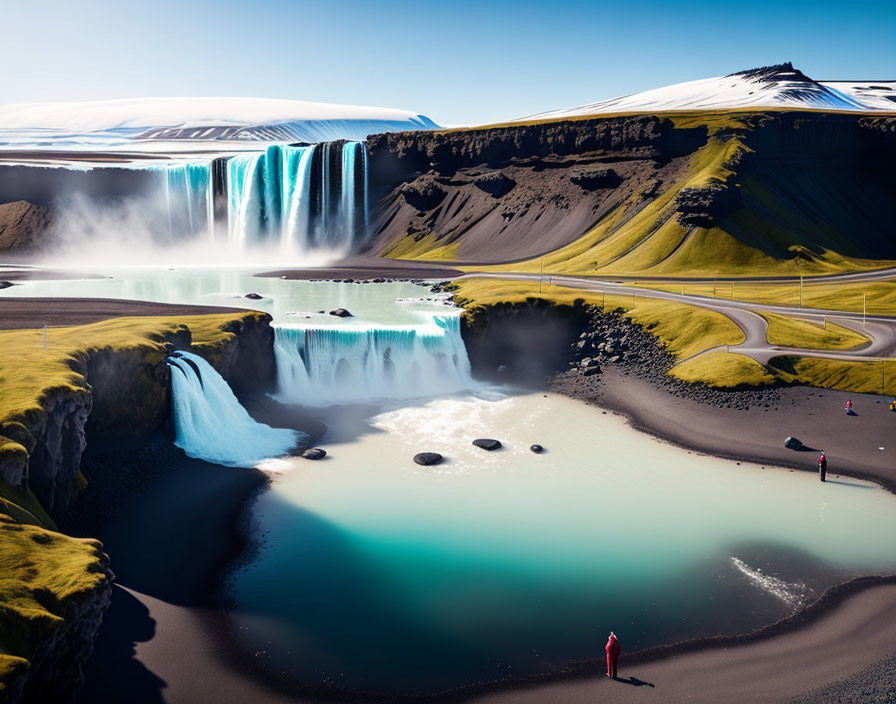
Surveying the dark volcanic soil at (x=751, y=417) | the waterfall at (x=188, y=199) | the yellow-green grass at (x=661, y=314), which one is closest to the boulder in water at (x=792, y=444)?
the dark volcanic soil at (x=751, y=417)

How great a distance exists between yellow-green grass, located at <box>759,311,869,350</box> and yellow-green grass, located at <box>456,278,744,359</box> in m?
3.49

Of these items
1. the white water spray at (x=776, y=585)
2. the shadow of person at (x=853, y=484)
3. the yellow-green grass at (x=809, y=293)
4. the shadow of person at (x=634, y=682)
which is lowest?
the shadow of person at (x=634, y=682)

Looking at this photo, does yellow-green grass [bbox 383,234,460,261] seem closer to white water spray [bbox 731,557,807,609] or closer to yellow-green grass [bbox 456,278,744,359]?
yellow-green grass [bbox 456,278,744,359]

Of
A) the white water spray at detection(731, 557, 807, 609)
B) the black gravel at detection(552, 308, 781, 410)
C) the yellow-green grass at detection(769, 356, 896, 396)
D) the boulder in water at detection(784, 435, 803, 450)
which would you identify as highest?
the yellow-green grass at detection(769, 356, 896, 396)

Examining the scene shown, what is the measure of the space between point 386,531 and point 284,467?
470 inches

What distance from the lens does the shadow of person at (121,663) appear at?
22.8m

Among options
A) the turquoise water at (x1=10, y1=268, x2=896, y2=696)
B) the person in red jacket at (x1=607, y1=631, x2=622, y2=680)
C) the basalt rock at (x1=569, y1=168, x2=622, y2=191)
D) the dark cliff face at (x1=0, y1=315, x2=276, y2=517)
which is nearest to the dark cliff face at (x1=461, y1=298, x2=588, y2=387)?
the turquoise water at (x1=10, y1=268, x2=896, y2=696)

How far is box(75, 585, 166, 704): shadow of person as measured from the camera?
22.8 meters

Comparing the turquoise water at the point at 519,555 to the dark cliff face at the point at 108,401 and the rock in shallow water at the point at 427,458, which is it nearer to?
the rock in shallow water at the point at 427,458

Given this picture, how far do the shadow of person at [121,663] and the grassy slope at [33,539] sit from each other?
3.69m

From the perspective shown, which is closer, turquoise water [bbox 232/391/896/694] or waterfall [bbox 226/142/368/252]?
turquoise water [bbox 232/391/896/694]

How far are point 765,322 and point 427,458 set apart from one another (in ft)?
138

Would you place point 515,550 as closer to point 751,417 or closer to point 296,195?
point 751,417

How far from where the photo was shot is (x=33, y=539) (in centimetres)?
2416
